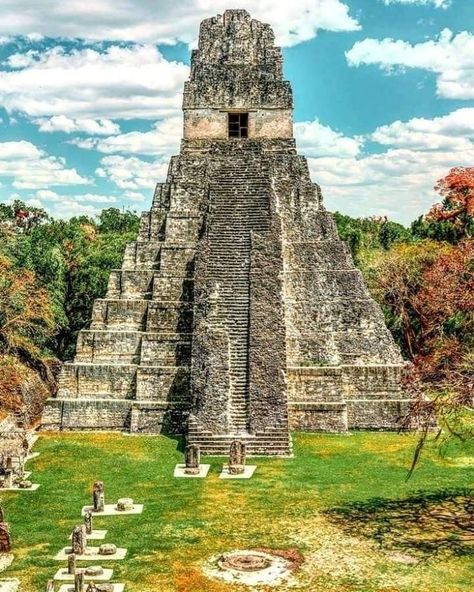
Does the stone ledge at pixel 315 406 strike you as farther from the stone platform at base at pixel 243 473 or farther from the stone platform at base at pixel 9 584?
the stone platform at base at pixel 9 584

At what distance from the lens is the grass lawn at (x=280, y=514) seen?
11.8 meters

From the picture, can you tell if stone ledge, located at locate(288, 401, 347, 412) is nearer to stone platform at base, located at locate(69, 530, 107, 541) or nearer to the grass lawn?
the grass lawn

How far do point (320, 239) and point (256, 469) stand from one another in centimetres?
984

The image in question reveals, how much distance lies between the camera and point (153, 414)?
824 inches

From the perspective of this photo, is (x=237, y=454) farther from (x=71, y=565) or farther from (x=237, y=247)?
(x=237, y=247)

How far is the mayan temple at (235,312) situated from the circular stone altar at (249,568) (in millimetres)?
6278

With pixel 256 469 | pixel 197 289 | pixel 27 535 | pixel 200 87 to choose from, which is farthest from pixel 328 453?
pixel 200 87

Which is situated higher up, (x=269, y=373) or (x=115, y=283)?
(x=115, y=283)

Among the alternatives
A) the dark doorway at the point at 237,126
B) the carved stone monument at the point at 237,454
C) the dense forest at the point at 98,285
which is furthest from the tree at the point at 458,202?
the carved stone monument at the point at 237,454

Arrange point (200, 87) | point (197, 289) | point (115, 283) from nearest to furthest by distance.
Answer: point (197, 289) < point (115, 283) < point (200, 87)

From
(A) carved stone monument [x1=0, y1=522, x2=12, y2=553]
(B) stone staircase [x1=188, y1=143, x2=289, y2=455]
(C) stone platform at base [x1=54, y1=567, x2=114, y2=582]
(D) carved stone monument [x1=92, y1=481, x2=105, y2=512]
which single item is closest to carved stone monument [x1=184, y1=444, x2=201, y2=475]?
(B) stone staircase [x1=188, y1=143, x2=289, y2=455]

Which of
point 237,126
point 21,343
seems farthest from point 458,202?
point 21,343

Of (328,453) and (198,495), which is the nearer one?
(198,495)

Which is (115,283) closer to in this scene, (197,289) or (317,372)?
(197,289)
